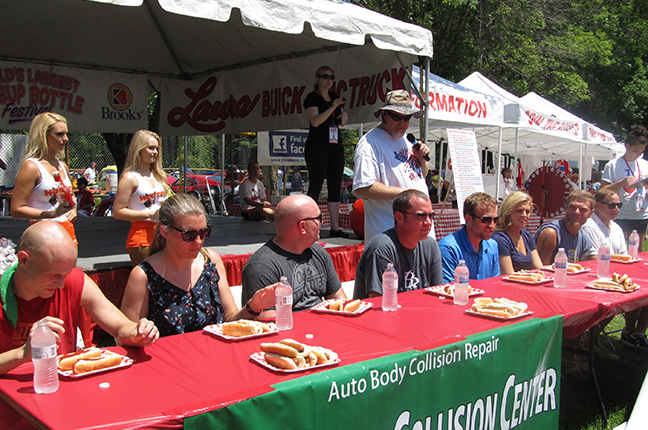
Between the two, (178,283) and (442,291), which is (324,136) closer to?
(442,291)

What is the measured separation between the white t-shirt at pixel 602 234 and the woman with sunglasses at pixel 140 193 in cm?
362

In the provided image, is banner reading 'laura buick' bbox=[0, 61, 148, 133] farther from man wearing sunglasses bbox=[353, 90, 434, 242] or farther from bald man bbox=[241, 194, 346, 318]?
bald man bbox=[241, 194, 346, 318]

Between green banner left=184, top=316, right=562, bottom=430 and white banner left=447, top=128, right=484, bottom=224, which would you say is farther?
white banner left=447, top=128, right=484, bottom=224

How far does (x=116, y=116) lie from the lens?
29.1 feet

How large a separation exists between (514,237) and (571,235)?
0.68m

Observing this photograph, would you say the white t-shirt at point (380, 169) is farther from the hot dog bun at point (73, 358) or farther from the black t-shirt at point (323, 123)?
the hot dog bun at point (73, 358)

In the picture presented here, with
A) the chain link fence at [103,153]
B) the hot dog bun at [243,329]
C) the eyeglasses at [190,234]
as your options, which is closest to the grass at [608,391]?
the hot dog bun at [243,329]

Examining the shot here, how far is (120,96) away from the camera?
880 cm

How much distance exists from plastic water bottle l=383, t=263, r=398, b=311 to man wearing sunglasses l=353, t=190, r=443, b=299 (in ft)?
1.46

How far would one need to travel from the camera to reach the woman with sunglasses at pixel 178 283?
255 centimetres

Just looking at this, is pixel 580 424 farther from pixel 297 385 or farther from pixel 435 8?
pixel 435 8

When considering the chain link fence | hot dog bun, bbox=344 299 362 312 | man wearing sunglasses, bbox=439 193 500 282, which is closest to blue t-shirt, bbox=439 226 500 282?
man wearing sunglasses, bbox=439 193 500 282

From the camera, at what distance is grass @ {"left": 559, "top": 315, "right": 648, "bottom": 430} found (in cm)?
342

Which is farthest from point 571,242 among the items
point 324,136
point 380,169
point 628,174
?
point 324,136
